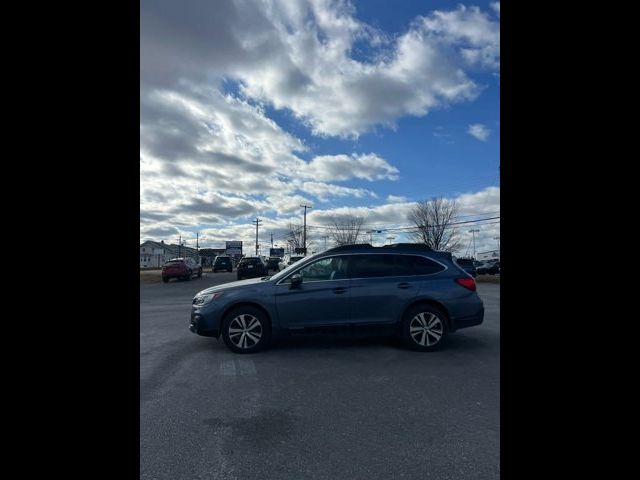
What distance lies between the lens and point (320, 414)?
358 centimetres

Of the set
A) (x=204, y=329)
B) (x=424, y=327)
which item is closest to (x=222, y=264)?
(x=204, y=329)

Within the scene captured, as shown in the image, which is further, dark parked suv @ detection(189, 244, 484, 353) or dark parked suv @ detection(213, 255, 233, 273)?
dark parked suv @ detection(213, 255, 233, 273)

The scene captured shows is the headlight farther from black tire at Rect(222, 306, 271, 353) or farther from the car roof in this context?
the car roof

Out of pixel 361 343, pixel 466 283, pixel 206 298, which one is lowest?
pixel 361 343

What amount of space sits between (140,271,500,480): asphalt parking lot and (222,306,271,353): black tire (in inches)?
6.0

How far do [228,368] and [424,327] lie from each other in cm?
314

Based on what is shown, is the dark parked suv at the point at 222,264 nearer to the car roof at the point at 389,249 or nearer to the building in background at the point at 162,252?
the car roof at the point at 389,249

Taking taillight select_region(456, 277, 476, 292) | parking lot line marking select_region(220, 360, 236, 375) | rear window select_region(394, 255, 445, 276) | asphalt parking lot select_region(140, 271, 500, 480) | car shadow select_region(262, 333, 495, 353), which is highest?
rear window select_region(394, 255, 445, 276)

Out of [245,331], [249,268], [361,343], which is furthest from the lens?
[249,268]

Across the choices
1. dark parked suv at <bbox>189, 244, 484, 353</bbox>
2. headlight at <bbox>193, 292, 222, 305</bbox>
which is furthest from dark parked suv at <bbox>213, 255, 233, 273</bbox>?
dark parked suv at <bbox>189, 244, 484, 353</bbox>

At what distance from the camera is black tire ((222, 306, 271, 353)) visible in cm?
604

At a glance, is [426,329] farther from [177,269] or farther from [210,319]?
[177,269]
